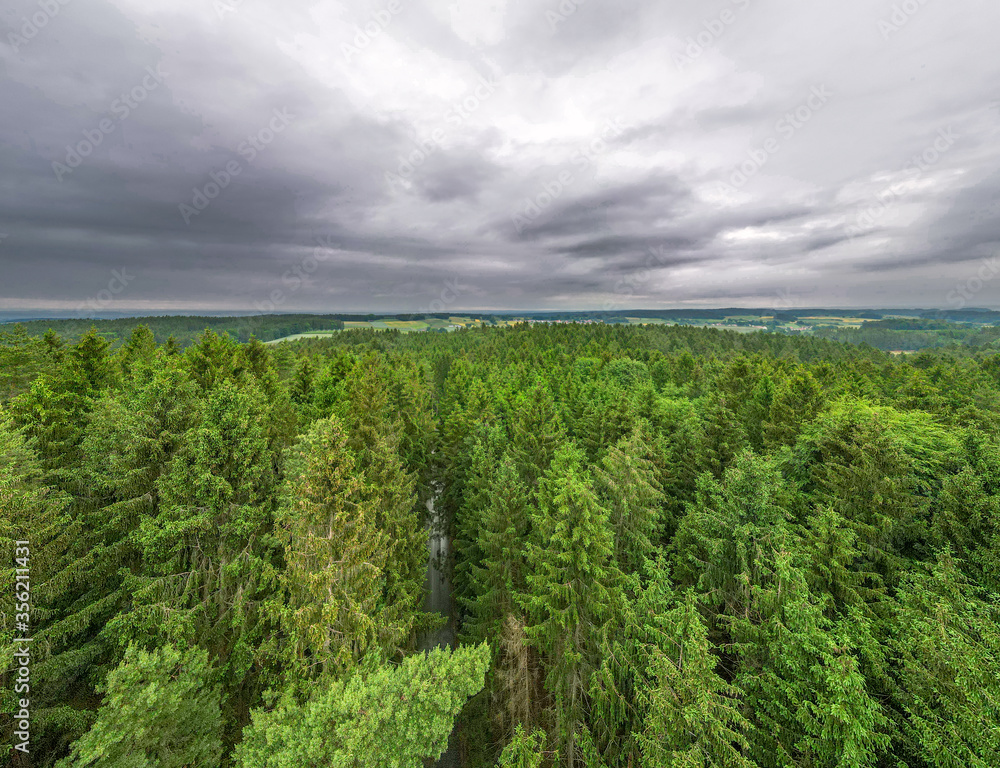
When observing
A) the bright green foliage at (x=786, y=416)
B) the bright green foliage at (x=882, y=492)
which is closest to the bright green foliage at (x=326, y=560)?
the bright green foliage at (x=882, y=492)

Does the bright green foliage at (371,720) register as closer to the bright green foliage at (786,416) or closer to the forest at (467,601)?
the forest at (467,601)

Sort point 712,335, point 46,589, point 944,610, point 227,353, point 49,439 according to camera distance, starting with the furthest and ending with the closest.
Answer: point 712,335 < point 227,353 < point 49,439 < point 46,589 < point 944,610

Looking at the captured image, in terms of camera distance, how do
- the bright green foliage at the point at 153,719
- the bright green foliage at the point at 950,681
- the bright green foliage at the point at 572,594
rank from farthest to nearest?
the bright green foliage at the point at 572,594
the bright green foliage at the point at 153,719
the bright green foliage at the point at 950,681

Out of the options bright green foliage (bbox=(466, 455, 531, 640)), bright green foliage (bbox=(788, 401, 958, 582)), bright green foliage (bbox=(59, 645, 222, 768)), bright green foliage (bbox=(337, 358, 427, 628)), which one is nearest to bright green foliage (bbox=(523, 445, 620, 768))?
bright green foliage (bbox=(466, 455, 531, 640))

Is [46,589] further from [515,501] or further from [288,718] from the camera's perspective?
[515,501]

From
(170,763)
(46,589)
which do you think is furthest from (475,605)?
(46,589)

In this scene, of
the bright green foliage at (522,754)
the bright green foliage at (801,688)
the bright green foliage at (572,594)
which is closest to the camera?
the bright green foliage at (801,688)

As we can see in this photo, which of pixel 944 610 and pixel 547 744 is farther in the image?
pixel 547 744
